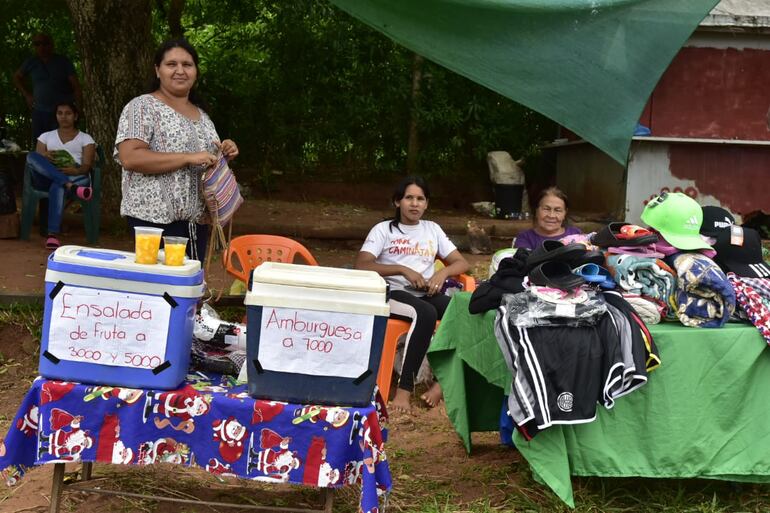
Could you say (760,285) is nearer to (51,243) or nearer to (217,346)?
(217,346)

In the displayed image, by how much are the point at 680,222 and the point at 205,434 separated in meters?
1.92

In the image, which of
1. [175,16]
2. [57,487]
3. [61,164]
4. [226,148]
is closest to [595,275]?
[226,148]

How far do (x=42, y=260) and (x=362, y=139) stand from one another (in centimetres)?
486

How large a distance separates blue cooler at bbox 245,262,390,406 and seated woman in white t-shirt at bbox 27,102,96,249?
505cm

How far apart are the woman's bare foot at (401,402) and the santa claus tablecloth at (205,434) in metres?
1.77

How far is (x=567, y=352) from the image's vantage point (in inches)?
123

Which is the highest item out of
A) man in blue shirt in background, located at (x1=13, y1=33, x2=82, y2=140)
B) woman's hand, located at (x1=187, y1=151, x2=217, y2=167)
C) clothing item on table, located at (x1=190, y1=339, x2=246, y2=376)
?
man in blue shirt in background, located at (x1=13, y1=33, x2=82, y2=140)

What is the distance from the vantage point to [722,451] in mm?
3357

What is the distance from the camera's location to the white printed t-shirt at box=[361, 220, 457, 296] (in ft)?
16.2

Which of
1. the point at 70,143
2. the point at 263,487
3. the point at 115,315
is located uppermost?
the point at 70,143

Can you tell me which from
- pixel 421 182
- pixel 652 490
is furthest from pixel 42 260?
pixel 652 490

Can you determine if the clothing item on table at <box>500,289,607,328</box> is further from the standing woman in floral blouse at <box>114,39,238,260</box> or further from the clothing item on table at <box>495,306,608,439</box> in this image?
the standing woman in floral blouse at <box>114,39,238,260</box>

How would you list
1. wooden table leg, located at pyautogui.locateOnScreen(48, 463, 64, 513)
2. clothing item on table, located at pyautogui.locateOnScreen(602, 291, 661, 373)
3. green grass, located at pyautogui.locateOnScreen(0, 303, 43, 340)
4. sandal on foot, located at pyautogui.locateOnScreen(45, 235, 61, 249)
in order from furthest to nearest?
sandal on foot, located at pyautogui.locateOnScreen(45, 235, 61, 249), green grass, located at pyautogui.locateOnScreen(0, 303, 43, 340), clothing item on table, located at pyautogui.locateOnScreen(602, 291, 661, 373), wooden table leg, located at pyautogui.locateOnScreen(48, 463, 64, 513)

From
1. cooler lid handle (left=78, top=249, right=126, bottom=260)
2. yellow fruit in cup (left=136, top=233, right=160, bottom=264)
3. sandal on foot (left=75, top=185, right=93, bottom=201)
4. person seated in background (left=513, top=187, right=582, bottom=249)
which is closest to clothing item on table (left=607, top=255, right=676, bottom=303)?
person seated in background (left=513, top=187, right=582, bottom=249)
